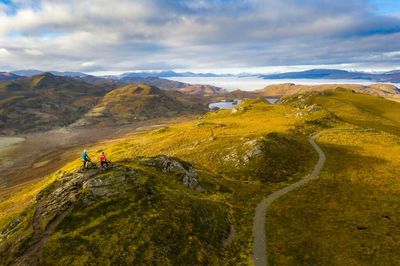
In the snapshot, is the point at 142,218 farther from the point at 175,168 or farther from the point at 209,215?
the point at 175,168

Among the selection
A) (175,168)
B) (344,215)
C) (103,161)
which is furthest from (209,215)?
(344,215)

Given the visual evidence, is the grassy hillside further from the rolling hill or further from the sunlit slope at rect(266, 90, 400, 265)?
the sunlit slope at rect(266, 90, 400, 265)

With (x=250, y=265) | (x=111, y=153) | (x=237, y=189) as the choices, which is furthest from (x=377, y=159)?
(x=111, y=153)

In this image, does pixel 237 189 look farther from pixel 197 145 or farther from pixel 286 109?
pixel 286 109

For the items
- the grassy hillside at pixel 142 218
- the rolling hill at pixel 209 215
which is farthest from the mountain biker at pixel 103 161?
the grassy hillside at pixel 142 218

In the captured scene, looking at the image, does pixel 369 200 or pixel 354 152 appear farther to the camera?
pixel 354 152

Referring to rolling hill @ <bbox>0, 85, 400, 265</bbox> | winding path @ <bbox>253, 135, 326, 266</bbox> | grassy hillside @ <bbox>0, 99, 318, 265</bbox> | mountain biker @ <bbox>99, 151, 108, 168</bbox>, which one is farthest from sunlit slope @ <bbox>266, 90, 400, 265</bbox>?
mountain biker @ <bbox>99, 151, 108, 168</bbox>
